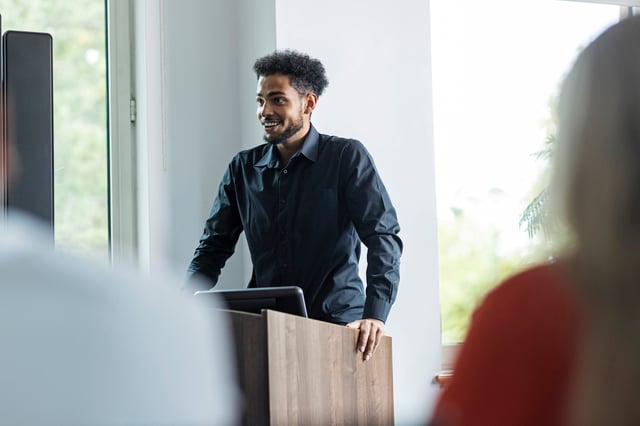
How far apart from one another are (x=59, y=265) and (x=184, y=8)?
3.62m

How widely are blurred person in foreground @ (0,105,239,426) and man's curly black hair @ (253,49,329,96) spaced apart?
300cm

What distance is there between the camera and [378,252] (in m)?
3.33

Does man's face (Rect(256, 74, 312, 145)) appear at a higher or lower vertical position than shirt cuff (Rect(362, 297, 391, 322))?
higher

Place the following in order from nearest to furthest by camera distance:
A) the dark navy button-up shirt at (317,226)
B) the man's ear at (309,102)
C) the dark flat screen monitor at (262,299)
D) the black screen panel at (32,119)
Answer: the black screen panel at (32,119)
the dark flat screen monitor at (262,299)
the dark navy button-up shirt at (317,226)
the man's ear at (309,102)

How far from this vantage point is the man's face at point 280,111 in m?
3.58

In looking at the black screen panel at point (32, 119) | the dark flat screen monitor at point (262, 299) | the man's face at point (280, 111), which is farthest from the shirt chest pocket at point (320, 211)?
the black screen panel at point (32, 119)

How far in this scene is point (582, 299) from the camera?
85 centimetres

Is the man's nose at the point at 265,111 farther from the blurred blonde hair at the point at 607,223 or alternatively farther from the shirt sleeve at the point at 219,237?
the blurred blonde hair at the point at 607,223

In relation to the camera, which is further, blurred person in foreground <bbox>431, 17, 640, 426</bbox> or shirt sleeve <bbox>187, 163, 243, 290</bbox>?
shirt sleeve <bbox>187, 163, 243, 290</bbox>

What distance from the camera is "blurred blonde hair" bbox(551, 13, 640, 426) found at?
82 cm

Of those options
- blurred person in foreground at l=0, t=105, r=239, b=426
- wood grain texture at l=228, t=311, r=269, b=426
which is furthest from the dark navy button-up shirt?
blurred person in foreground at l=0, t=105, r=239, b=426

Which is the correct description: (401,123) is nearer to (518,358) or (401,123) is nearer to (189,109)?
(189,109)

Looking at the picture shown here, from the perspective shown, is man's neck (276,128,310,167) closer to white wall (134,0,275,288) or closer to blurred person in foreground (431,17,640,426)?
white wall (134,0,275,288)

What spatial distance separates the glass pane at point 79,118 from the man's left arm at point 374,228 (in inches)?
49.9
